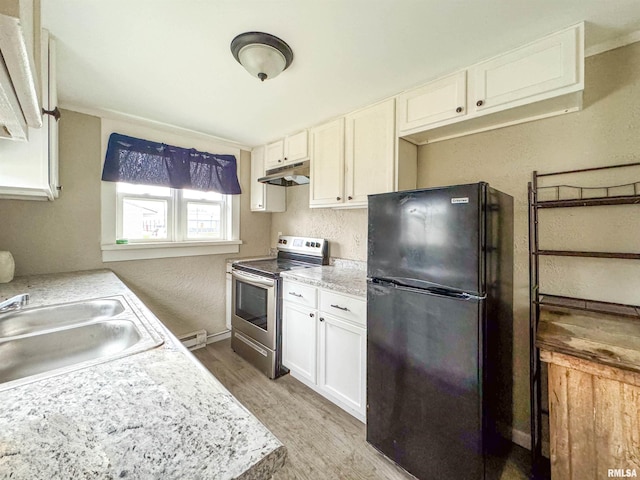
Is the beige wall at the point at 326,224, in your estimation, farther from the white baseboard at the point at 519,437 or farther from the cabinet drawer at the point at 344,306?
the white baseboard at the point at 519,437

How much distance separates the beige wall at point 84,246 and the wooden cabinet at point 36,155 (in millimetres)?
724

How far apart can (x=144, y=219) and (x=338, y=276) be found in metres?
1.97

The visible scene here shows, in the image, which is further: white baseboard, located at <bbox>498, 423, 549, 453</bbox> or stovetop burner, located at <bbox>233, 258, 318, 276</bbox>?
stovetop burner, located at <bbox>233, 258, 318, 276</bbox>

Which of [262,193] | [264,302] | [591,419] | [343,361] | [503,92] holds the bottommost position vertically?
[343,361]

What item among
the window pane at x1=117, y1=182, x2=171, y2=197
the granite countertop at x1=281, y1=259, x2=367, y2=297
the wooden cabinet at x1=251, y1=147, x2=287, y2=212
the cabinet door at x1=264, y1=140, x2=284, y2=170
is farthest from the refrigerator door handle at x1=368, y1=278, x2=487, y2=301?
the window pane at x1=117, y1=182, x2=171, y2=197

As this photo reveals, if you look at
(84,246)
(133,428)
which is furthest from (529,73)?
(84,246)

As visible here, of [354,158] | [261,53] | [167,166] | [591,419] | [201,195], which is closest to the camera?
[591,419]

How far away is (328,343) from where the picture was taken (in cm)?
198

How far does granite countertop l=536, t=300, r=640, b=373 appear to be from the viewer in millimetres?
982

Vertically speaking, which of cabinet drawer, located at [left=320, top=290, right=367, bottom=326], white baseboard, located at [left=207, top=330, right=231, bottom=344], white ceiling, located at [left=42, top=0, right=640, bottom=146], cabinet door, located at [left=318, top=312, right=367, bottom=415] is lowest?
white baseboard, located at [left=207, top=330, right=231, bottom=344]

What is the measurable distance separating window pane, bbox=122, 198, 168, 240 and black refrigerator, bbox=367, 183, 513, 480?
86.8 inches

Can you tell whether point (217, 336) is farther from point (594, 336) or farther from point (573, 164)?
point (573, 164)

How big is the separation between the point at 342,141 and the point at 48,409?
2177 millimetres

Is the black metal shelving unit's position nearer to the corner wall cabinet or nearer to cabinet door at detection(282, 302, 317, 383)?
the corner wall cabinet
